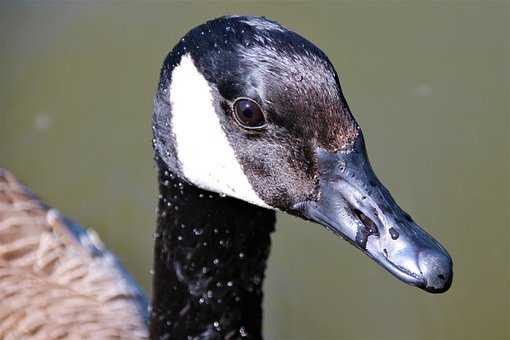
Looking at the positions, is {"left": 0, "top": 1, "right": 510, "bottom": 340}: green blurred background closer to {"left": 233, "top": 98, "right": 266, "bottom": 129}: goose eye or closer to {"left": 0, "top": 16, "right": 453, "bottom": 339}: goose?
{"left": 0, "top": 16, "right": 453, "bottom": 339}: goose

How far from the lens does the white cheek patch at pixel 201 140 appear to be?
2.29 m

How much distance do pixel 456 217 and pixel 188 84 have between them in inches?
109

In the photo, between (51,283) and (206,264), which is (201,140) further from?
(51,283)

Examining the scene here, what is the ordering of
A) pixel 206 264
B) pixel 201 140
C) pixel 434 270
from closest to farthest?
1. pixel 434 270
2. pixel 201 140
3. pixel 206 264

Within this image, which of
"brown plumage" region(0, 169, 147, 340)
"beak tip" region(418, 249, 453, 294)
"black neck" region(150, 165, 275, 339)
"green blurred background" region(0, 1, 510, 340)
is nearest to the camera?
"beak tip" region(418, 249, 453, 294)

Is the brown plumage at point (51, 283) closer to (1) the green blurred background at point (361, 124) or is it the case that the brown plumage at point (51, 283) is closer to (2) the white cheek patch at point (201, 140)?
(2) the white cheek patch at point (201, 140)

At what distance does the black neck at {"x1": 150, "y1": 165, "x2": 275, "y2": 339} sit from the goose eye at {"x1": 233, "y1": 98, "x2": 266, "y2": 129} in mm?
334

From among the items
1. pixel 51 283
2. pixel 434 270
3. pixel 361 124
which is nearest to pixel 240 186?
pixel 434 270

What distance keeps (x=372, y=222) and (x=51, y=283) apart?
147 centimetres

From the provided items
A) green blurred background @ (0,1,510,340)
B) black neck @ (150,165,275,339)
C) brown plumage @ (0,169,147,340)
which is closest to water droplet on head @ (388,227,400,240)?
black neck @ (150,165,275,339)

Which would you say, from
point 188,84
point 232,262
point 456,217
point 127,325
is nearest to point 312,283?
point 456,217

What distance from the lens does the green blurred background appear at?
4.47 meters

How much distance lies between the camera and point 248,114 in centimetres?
218

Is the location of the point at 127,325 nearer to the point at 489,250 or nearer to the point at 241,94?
the point at 241,94
